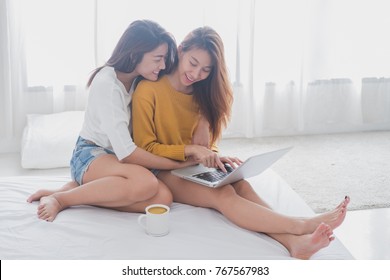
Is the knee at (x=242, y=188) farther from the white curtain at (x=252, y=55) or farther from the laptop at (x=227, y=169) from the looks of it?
the white curtain at (x=252, y=55)

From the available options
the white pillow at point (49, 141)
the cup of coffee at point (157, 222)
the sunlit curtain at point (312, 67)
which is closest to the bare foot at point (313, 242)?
the cup of coffee at point (157, 222)

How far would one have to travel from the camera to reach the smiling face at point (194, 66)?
189 centimetres

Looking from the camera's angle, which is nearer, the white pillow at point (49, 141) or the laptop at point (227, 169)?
the laptop at point (227, 169)

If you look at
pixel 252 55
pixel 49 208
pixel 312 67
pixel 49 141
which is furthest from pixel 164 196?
pixel 312 67

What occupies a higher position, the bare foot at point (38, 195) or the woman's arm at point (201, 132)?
the woman's arm at point (201, 132)

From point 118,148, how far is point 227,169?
15.3 inches

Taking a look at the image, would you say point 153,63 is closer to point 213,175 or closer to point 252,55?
point 213,175

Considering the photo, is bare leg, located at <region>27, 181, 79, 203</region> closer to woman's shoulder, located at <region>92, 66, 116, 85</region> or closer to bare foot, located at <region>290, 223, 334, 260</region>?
woman's shoulder, located at <region>92, 66, 116, 85</region>

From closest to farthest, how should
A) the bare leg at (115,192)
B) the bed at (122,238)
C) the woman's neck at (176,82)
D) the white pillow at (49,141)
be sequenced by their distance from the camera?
the bed at (122,238) < the bare leg at (115,192) < the woman's neck at (176,82) < the white pillow at (49,141)

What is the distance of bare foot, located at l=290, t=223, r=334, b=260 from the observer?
158 cm

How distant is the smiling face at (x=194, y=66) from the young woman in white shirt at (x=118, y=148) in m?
0.06

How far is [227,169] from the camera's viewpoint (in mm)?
1913

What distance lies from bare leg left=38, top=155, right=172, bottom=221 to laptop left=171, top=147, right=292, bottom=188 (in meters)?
0.11

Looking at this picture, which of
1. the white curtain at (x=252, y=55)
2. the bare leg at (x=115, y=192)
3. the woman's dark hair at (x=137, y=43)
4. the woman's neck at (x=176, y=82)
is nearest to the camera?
the bare leg at (x=115, y=192)
